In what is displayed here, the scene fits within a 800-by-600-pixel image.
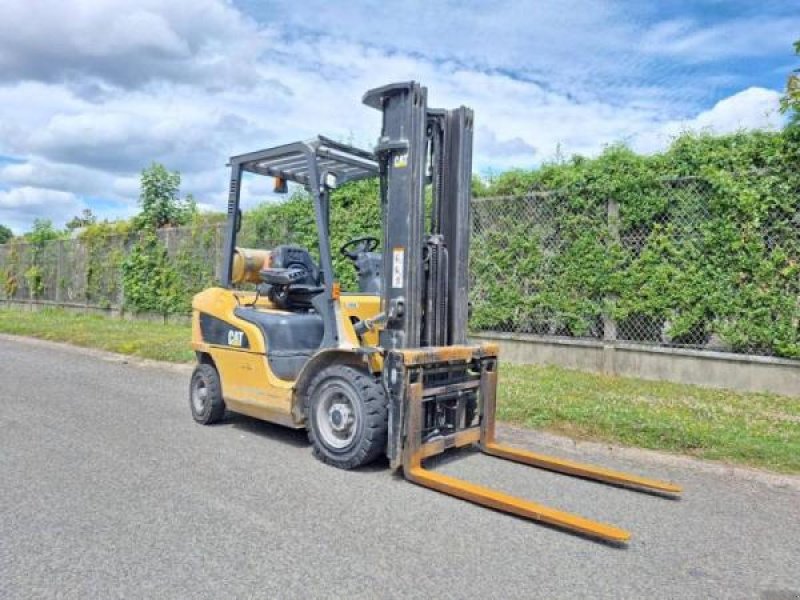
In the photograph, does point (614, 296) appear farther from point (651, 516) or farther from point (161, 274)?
point (161, 274)

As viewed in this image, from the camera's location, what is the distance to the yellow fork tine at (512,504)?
150 inches

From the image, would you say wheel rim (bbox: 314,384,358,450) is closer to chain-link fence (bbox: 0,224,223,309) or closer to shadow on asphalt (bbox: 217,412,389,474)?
shadow on asphalt (bbox: 217,412,389,474)

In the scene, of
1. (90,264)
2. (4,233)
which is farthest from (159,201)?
(4,233)

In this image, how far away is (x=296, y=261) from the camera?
643 centimetres

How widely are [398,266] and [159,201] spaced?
15.4 m

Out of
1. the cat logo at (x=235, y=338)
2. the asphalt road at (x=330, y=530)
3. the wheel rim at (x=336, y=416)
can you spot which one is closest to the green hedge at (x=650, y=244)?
the asphalt road at (x=330, y=530)

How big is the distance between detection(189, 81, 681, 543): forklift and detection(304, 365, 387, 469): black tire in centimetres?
1

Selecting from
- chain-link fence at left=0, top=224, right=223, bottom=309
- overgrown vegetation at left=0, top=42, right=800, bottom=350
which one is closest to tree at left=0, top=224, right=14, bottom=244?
chain-link fence at left=0, top=224, right=223, bottom=309

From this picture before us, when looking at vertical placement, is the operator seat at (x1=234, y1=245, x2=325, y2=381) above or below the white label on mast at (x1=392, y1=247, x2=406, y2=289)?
below

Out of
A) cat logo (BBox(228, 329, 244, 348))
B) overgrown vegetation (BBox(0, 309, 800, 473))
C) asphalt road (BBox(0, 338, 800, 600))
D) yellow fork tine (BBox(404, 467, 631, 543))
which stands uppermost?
cat logo (BBox(228, 329, 244, 348))

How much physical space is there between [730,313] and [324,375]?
552 centimetres

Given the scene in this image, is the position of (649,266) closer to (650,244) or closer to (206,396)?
(650,244)

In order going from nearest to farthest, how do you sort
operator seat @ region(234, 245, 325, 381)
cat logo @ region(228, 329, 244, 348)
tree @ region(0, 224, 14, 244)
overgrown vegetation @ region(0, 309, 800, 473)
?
1. overgrown vegetation @ region(0, 309, 800, 473)
2. operator seat @ region(234, 245, 325, 381)
3. cat logo @ region(228, 329, 244, 348)
4. tree @ region(0, 224, 14, 244)

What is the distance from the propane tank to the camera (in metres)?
6.77
